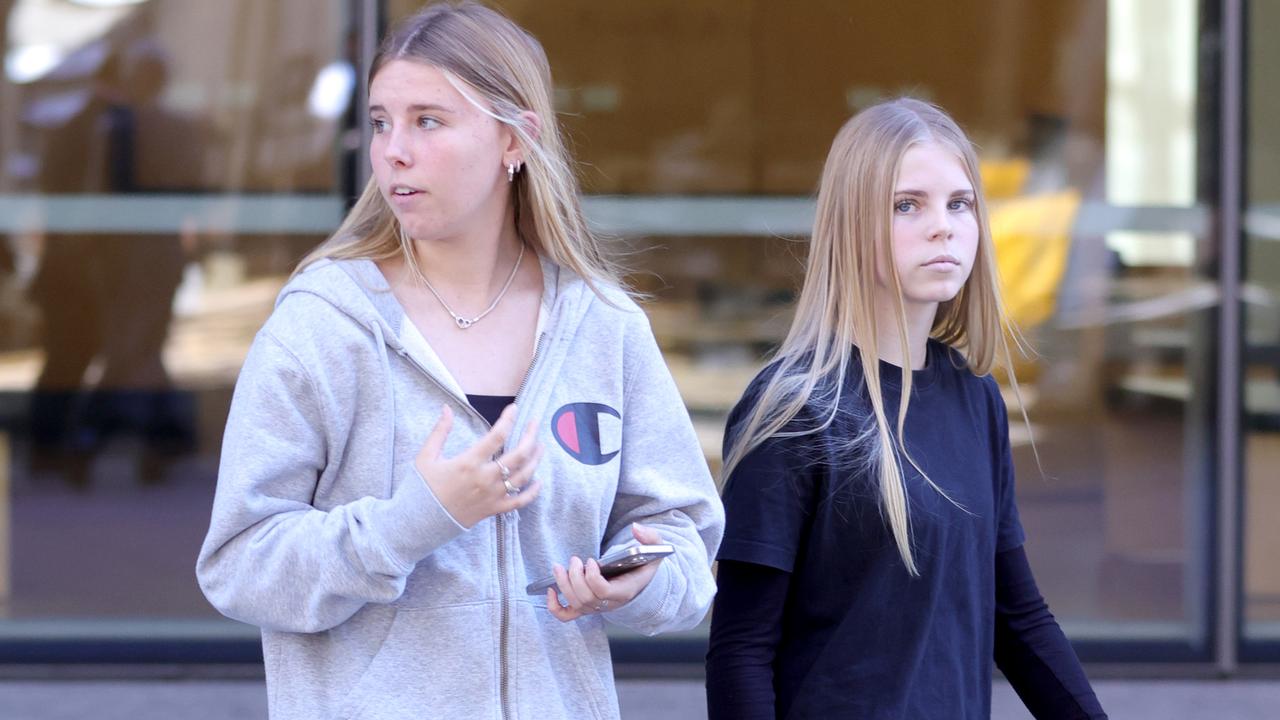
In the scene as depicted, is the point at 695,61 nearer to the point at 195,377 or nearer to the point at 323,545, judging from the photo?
the point at 195,377

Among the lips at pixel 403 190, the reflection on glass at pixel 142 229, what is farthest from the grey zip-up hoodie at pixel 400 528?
the reflection on glass at pixel 142 229

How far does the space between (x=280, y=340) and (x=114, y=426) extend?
146 inches

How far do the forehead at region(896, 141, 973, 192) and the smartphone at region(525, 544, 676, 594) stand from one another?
825 mm

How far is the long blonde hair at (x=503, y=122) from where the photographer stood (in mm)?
1934

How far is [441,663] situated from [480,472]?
12.5 inches

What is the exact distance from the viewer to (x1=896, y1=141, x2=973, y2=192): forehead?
232 cm

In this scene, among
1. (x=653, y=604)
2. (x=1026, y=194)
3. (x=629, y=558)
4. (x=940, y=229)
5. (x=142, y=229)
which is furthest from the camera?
(x=1026, y=194)

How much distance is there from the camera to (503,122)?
1984 millimetres

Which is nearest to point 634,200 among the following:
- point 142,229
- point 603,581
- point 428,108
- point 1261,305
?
point 142,229

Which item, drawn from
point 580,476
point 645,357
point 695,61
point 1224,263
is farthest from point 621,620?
point 1224,263

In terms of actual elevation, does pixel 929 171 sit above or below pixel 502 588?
above

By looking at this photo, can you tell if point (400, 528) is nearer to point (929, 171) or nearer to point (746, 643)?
point (746, 643)

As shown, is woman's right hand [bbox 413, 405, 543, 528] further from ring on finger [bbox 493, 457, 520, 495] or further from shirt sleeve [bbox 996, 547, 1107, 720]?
shirt sleeve [bbox 996, 547, 1107, 720]

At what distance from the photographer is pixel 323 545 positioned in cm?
173
